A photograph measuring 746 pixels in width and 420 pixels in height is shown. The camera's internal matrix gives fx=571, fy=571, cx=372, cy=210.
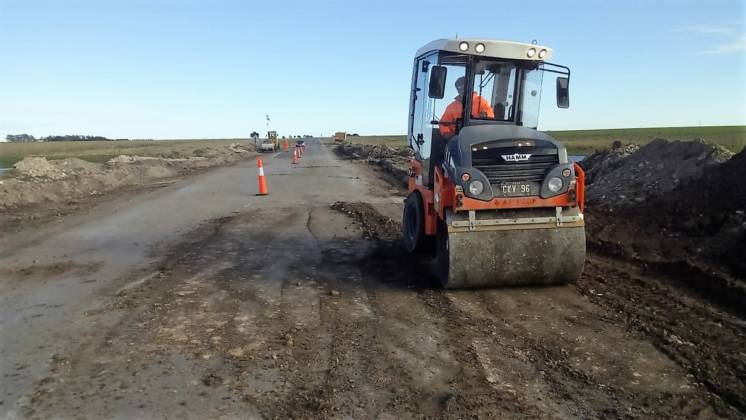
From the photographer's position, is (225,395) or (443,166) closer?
(225,395)

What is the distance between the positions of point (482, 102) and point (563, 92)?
1069 mm

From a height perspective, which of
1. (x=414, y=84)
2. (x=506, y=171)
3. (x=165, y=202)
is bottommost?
(x=165, y=202)

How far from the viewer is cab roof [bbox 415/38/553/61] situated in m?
6.85

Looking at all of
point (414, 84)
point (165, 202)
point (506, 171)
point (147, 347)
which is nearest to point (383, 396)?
point (147, 347)

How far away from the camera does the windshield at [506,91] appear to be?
728cm

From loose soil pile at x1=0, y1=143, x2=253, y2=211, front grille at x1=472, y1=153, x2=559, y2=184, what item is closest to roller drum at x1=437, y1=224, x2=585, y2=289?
front grille at x1=472, y1=153, x2=559, y2=184

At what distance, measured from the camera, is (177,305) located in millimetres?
5895

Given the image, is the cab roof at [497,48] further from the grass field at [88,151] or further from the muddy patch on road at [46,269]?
the grass field at [88,151]

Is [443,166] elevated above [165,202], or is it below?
above

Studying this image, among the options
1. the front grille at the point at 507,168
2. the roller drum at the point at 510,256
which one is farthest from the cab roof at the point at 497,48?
the roller drum at the point at 510,256

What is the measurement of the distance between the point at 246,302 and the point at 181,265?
2.07 m

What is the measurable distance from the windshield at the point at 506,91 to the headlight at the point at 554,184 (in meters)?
1.49

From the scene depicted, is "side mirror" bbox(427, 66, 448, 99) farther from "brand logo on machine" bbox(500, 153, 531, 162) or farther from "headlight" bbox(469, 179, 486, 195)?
"headlight" bbox(469, 179, 486, 195)

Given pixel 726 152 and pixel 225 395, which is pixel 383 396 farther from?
pixel 726 152
